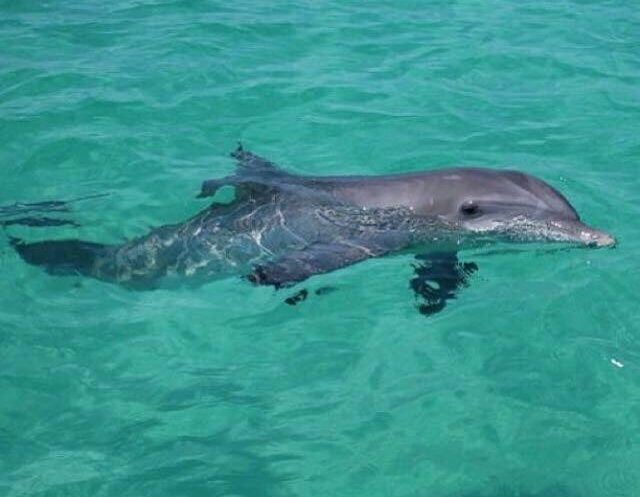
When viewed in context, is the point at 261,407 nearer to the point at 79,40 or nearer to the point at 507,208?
the point at 507,208

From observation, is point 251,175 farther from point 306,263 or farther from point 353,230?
point 306,263

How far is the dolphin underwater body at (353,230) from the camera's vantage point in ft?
26.6

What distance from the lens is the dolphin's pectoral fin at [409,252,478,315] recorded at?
8117mm

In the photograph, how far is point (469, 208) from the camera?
26.8 ft

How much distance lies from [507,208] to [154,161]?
4500 mm

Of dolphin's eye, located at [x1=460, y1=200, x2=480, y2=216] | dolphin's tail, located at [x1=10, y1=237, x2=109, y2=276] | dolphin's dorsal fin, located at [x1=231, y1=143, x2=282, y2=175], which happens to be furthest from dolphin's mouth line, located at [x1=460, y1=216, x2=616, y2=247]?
dolphin's tail, located at [x1=10, y1=237, x2=109, y2=276]

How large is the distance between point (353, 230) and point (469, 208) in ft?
3.32

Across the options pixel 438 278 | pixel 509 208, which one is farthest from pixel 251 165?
pixel 509 208

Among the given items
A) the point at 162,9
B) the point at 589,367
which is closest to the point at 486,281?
the point at 589,367

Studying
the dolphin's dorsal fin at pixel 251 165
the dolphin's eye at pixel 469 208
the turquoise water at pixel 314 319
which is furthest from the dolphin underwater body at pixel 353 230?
the dolphin's dorsal fin at pixel 251 165

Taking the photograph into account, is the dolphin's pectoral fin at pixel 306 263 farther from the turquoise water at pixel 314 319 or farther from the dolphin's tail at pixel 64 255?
the dolphin's tail at pixel 64 255

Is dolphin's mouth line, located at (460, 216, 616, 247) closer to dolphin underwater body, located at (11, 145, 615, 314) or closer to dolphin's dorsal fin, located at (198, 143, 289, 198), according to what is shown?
dolphin underwater body, located at (11, 145, 615, 314)

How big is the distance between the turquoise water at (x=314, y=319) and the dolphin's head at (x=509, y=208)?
1.78 feet

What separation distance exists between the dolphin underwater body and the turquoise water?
189mm
